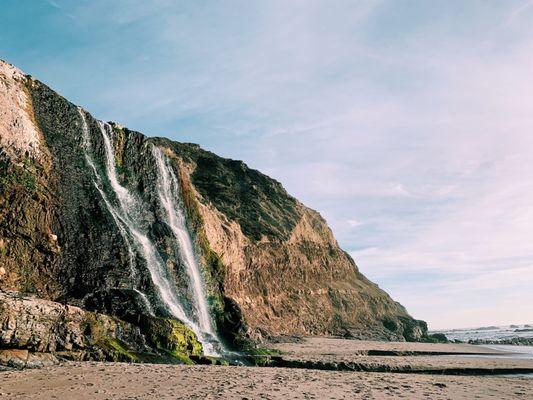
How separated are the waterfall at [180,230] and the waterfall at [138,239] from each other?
0.37 ft

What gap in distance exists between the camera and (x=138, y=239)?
28547 millimetres

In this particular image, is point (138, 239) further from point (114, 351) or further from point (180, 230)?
point (114, 351)

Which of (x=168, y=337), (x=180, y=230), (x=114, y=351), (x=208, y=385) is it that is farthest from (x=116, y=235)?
(x=208, y=385)

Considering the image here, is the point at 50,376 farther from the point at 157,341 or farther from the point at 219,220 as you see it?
the point at 219,220

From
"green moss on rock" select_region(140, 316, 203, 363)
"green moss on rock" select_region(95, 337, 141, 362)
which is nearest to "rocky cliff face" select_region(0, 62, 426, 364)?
"green moss on rock" select_region(140, 316, 203, 363)

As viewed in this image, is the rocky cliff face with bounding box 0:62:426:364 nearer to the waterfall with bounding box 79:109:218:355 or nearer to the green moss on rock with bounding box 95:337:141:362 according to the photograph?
the waterfall with bounding box 79:109:218:355

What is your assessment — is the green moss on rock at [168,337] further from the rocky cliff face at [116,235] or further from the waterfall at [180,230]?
the waterfall at [180,230]

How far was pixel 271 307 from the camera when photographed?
165 feet

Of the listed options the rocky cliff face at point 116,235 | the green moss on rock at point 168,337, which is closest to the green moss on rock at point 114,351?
the green moss on rock at point 168,337

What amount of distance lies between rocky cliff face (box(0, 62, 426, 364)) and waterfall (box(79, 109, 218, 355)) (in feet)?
0.34

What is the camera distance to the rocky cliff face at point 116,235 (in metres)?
22.3

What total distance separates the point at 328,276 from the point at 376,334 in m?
11.3

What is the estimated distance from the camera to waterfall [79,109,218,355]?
1053 inches

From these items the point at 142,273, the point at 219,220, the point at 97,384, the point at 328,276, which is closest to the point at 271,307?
the point at 219,220
